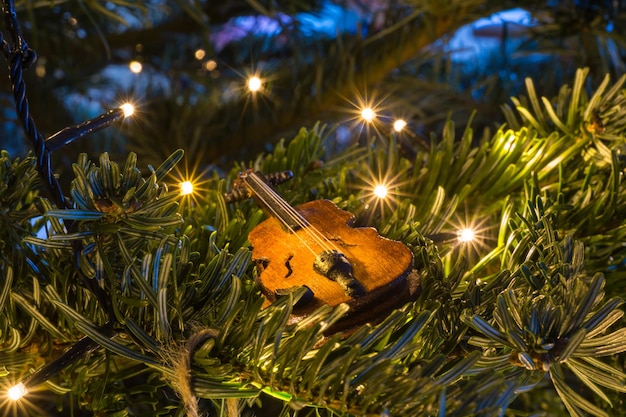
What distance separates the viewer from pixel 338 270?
311 millimetres

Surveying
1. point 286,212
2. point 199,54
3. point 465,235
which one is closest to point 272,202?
point 286,212

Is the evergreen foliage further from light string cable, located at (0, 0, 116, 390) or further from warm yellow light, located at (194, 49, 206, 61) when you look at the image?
warm yellow light, located at (194, 49, 206, 61)

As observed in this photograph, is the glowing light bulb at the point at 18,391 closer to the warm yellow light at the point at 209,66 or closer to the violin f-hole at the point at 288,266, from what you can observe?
the violin f-hole at the point at 288,266

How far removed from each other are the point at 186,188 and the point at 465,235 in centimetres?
18

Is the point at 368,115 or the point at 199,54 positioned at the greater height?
the point at 199,54

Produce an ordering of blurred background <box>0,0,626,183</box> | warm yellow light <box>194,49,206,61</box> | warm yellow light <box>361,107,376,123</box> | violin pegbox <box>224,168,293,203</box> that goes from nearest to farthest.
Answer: violin pegbox <box>224,168,293,203</box> < warm yellow light <box>361,107,376,123</box> < blurred background <box>0,0,626,183</box> < warm yellow light <box>194,49,206,61</box>

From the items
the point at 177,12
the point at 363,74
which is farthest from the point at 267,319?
the point at 177,12

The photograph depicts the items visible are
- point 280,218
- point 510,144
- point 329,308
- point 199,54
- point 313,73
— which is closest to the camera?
point 329,308

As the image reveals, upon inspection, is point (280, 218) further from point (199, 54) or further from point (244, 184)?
point (199, 54)

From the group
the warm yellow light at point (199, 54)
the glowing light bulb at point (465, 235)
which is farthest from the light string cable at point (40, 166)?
the warm yellow light at point (199, 54)

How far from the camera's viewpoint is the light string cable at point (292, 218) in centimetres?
34

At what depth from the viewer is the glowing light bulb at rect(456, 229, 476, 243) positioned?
1.31ft

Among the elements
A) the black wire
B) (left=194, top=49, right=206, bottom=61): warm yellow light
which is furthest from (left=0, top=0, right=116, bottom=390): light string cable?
(left=194, top=49, right=206, bottom=61): warm yellow light

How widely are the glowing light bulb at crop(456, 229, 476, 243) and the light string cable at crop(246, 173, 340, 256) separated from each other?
0.10 metres
